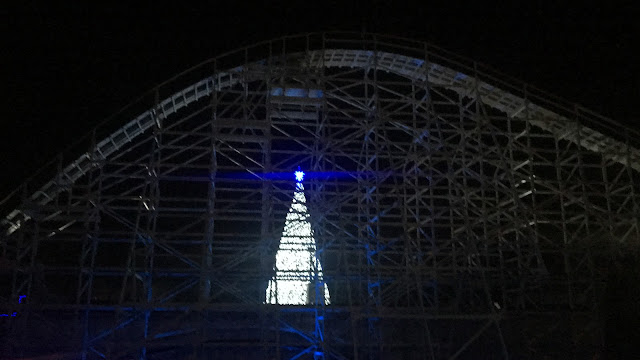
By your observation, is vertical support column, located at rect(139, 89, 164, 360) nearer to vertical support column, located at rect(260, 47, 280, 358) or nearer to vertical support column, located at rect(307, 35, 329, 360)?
vertical support column, located at rect(260, 47, 280, 358)

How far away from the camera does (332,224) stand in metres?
14.4

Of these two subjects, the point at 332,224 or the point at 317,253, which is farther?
the point at 332,224

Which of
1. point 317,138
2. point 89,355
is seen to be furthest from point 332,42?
point 89,355

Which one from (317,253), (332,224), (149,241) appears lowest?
(317,253)

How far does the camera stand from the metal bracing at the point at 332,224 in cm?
1342

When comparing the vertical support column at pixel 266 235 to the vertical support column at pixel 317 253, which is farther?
the vertical support column at pixel 317 253

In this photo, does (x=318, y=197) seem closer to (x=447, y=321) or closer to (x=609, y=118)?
(x=447, y=321)

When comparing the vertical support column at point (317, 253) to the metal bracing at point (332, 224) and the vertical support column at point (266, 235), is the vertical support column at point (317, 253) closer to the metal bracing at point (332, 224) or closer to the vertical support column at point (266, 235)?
the metal bracing at point (332, 224)

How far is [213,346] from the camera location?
15.9 metres

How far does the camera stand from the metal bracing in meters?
13.4

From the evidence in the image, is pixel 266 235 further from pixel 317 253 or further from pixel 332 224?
pixel 332 224

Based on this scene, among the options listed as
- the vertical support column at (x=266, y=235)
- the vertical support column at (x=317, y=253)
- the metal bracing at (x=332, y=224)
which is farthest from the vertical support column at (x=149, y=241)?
the vertical support column at (x=317, y=253)

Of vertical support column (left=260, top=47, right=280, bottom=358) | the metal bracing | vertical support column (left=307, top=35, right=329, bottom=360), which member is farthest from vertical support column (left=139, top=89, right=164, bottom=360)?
vertical support column (left=307, top=35, right=329, bottom=360)

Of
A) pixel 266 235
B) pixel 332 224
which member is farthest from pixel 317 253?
pixel 266 235
